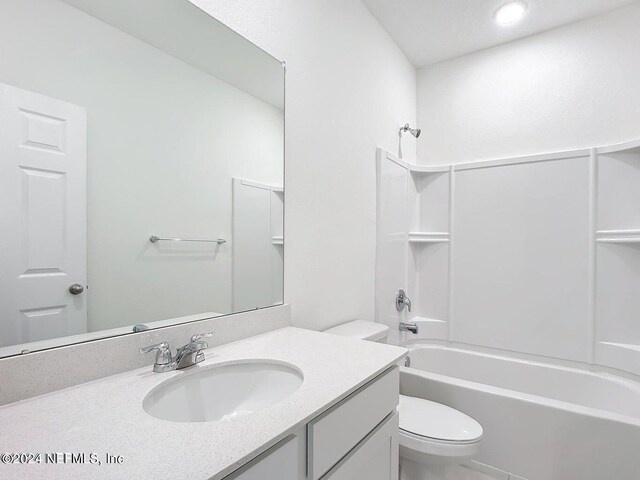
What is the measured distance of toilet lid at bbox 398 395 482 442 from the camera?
133 centimetres

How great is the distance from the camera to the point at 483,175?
245cm

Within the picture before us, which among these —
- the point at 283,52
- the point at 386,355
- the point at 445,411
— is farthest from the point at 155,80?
the point at 445,411

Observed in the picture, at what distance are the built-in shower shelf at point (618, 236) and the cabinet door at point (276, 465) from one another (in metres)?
2.27

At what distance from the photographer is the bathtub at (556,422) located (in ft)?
4.47

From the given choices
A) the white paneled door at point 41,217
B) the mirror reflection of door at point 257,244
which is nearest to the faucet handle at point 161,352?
the white paneled door at point 41,217

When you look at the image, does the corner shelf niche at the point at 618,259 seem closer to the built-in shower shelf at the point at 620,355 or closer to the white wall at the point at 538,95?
the built-in shower shelf at the point at 620,355

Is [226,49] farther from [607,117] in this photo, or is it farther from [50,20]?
[607,117]

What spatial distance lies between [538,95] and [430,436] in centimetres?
233

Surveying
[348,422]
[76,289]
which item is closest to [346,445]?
[348,422]

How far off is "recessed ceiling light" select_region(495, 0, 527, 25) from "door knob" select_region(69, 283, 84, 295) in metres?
2.61

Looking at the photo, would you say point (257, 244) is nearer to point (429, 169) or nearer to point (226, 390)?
point (226, 390)

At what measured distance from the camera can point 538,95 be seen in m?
2.28

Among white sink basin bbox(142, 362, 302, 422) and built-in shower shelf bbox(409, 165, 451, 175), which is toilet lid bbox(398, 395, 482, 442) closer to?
white sink basin bbox(142, 362, 302, 422)

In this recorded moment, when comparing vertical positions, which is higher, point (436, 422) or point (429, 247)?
point (429, 247)
